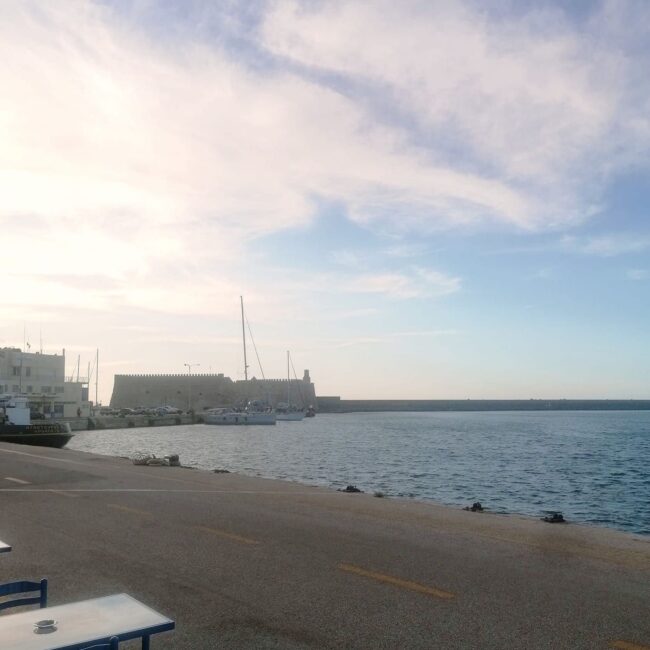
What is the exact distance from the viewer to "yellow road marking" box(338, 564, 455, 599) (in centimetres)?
834

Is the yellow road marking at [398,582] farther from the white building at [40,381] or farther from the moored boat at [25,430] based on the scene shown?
the white building at [40,381]

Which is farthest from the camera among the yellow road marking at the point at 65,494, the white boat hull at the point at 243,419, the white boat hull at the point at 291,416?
the white boat hull at the point at 291,416

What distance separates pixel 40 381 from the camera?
9444 centimetres

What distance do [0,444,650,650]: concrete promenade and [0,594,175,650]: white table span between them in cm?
248

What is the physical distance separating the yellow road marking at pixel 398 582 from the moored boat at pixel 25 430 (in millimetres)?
46020

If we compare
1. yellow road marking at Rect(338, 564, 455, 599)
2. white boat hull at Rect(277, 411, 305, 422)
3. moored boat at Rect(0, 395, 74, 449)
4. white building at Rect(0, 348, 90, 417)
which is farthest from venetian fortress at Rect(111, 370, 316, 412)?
yellow road marking at Rect(338, 564, 455, 599)

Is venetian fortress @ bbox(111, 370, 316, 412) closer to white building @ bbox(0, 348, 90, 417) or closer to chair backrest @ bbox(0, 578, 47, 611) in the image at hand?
white building @ bbox(0, 348, 90, 417)

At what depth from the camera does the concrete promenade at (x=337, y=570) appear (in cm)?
708

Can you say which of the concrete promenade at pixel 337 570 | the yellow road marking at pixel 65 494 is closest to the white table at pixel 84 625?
the concrete promenade at pixel 337 570

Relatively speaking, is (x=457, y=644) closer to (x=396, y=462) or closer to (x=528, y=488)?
(x=528, y=488)

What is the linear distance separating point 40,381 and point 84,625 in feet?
321

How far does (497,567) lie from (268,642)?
428 centimetres

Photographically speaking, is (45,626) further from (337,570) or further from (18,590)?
(337,570)

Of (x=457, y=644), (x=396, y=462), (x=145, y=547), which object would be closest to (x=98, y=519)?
(x=145, y=547)
